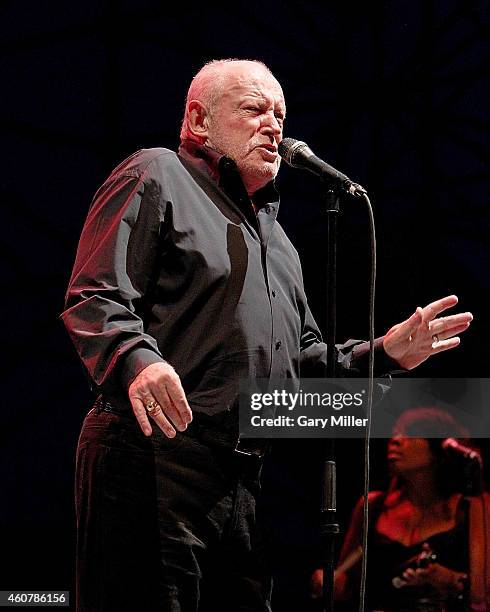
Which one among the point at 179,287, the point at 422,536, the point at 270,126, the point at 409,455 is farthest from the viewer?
the point at 409,455

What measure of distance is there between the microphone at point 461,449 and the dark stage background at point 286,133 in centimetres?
33

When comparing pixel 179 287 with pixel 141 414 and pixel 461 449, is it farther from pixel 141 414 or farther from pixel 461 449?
pixel 461 449

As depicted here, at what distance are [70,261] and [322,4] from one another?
4.91 feet

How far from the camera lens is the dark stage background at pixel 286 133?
3736mm

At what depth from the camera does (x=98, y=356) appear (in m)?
1.54

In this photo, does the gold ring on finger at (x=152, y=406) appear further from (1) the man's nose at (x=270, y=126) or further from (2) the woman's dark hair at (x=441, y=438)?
(2) the woman's dark hair at (x=441, y=438)

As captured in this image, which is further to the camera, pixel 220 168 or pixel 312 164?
pixel 220 168

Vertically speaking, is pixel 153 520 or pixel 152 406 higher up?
pixel 152 406

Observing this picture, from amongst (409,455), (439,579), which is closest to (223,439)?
(439,579)

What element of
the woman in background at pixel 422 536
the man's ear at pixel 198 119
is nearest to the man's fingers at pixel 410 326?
the man's ear at pixel 198 119

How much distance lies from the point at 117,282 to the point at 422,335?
2.07ft

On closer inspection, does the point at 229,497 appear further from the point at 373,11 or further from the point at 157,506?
the point at 373,11

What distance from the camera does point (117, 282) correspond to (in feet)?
5.32

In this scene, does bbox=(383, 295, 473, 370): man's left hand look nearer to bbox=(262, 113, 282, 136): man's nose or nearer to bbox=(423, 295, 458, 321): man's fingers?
bbox=(423, 295, 458, 321): man's fingers
